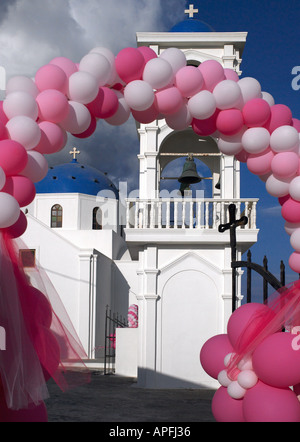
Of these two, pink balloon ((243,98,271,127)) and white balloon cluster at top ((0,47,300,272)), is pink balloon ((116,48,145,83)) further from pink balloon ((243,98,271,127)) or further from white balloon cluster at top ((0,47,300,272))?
pink balloon ((243,98,271,127))

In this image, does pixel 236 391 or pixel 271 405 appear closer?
pixel 271 405

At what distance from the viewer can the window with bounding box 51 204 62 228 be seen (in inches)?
1165

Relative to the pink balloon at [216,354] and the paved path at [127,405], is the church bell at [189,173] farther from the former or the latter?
the pink balloon at [216,354]

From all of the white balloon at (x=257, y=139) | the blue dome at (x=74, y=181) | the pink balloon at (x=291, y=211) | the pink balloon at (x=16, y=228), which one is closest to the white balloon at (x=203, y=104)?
the white balloon at (x=257, y=139)

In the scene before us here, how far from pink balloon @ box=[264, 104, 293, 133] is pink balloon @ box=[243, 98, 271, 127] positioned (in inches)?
2.8

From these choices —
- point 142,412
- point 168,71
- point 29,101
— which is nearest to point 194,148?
point 142,412

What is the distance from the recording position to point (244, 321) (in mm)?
4461

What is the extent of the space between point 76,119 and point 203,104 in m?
1.22

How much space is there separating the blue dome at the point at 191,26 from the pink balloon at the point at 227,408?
1079 centimetres

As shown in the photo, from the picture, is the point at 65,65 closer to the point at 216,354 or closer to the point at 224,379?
the point at 216,354

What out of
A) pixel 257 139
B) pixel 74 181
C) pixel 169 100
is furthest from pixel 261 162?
pixel 74 181

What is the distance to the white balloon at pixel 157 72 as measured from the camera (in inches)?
188

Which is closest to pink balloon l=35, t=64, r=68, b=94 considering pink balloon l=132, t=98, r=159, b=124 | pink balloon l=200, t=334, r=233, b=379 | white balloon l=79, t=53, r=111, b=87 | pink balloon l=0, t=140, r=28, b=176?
white balloon l=79, t=53, r=111, b=87
